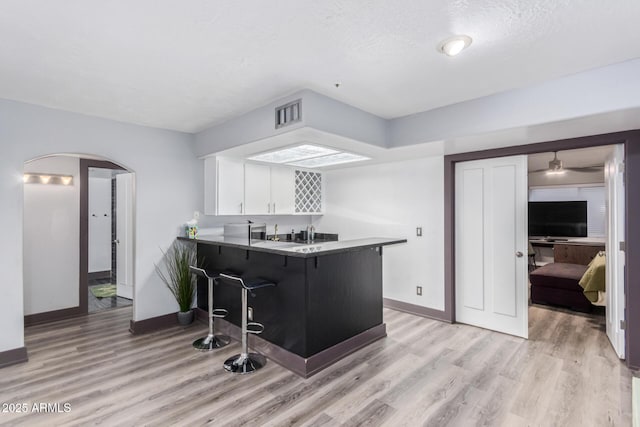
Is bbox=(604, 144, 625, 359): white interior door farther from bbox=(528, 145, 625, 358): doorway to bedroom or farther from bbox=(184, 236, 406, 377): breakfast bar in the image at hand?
bbox=(184, 236, 406, 377): breakfast bar

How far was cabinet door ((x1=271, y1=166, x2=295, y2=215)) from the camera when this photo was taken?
4741 mm

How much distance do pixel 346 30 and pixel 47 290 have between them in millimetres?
4833

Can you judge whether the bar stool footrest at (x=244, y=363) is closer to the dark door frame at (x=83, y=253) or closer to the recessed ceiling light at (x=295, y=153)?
the recessed ceiling light at (x=295, y=153)

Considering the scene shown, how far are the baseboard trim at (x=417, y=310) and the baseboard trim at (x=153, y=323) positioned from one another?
114 inches

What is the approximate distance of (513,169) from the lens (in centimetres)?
357

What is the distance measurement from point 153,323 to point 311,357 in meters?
2.24

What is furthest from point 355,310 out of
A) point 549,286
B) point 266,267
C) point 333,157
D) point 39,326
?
point 39,326

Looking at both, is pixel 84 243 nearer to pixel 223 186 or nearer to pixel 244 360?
pixel 223 186

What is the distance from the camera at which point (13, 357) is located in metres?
2.93

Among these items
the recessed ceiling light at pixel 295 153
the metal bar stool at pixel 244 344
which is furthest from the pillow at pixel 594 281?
the metal bar stool at pixel 244 344

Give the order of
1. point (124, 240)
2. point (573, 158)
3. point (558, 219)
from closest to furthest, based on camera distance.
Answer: point (124, 240)
point (573, 158)
point (558, 219)

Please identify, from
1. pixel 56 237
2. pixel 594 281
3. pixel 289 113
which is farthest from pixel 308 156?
pixel 594 281

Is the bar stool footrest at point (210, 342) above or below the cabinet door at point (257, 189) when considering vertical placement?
below

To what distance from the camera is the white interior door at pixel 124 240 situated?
4.90 metres
